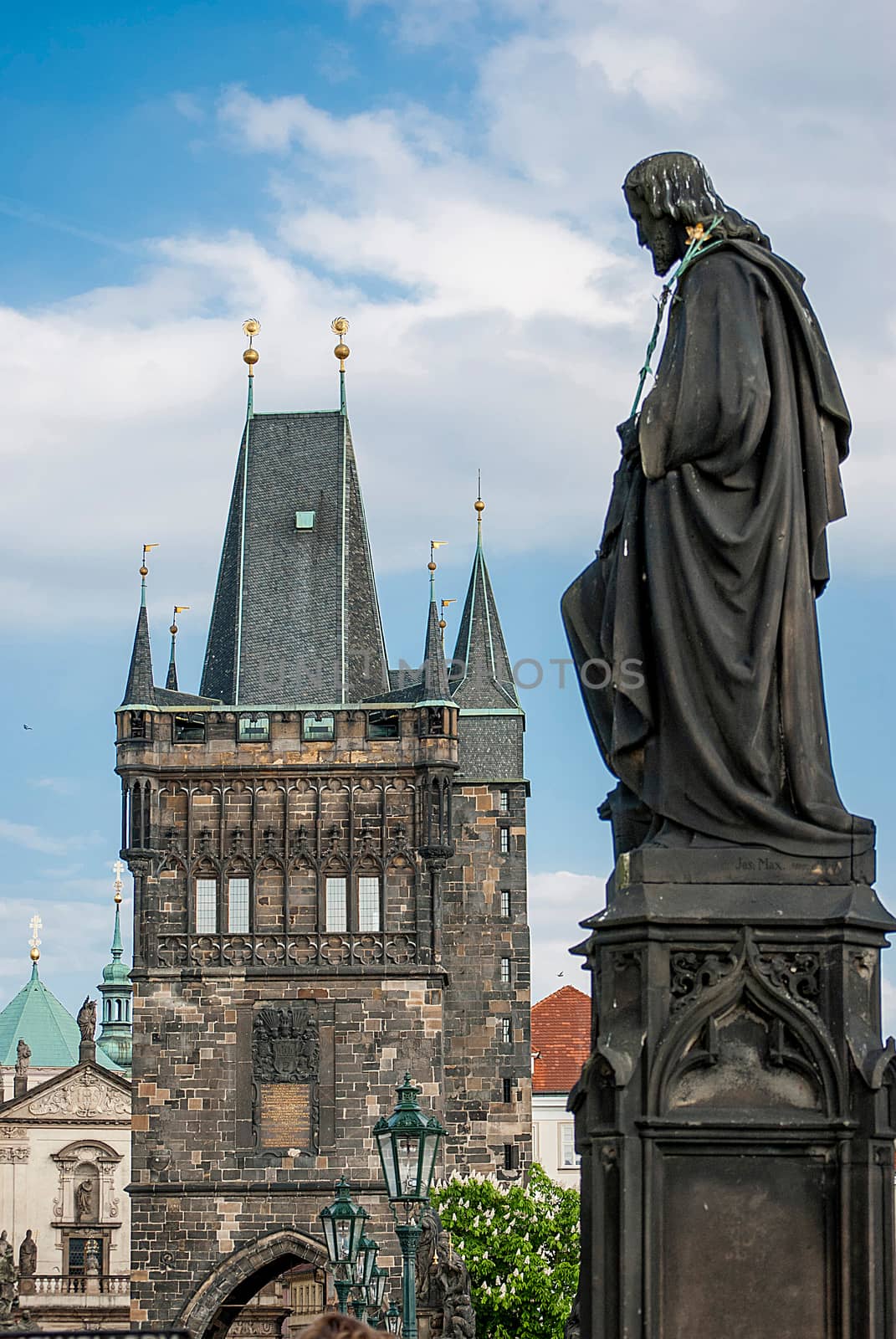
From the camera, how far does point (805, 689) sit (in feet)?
17.5

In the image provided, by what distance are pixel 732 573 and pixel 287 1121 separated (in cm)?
4801

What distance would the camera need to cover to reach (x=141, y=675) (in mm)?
56438

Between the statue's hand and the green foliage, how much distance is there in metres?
40.4

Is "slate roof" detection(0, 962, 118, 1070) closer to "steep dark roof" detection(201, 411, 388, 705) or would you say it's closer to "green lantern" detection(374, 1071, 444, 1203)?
"steep dark roof" detection(201, 411, 388, 705)

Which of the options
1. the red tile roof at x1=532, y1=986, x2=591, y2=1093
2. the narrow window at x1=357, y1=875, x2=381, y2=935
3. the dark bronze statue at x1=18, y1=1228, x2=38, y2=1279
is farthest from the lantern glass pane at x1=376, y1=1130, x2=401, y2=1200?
the dark bronze statue at x1=18, y1=1228, x2=38, y2=1279

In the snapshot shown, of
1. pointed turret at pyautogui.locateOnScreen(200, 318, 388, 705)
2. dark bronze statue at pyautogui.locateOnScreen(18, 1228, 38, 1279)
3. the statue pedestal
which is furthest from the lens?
dark bronze statue at pyautogui.locateOnScreen(18, 1228, 38, 1279)

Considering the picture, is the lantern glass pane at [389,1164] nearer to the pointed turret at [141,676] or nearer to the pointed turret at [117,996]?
the pointed turret at [141,676]

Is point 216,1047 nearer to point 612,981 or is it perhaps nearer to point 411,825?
point 411,825

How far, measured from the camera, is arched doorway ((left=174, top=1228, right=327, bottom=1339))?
51406 millimetres

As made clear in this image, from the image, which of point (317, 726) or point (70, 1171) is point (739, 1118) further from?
point (70, 1171)

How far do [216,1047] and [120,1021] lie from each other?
167 ft

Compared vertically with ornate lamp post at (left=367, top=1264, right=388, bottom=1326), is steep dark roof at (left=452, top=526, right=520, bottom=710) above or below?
above

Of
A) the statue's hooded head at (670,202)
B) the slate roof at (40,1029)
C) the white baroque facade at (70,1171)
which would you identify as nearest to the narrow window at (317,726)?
the white baroque facade at (70,1171)

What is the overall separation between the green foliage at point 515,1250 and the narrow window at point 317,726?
979cm
